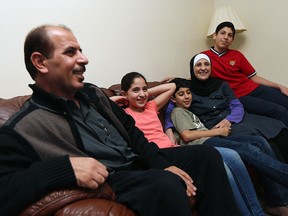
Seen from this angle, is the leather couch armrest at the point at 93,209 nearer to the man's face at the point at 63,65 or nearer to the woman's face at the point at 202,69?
the man's face at the point at 63,65

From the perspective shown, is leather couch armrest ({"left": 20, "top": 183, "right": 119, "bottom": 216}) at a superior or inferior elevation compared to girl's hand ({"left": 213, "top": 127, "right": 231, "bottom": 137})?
superior

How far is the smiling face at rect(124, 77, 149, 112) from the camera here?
1692mm

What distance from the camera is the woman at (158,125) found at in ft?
4.26

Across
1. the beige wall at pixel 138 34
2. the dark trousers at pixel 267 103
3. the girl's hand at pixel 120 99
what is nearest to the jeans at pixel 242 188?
the girl's hand at pixel 120 99

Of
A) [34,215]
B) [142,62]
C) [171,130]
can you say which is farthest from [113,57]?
[34,215]

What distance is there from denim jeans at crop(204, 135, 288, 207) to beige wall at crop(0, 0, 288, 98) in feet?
3.27

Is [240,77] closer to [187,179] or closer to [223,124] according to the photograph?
[223,124]

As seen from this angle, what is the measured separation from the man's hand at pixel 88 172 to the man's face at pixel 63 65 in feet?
1.14

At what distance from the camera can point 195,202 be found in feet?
3.70

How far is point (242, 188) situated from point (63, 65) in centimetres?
104

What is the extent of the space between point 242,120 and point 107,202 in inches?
58.2

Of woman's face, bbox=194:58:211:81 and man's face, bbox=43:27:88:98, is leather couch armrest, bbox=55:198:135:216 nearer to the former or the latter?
man's face, bbox=43:27:88:98

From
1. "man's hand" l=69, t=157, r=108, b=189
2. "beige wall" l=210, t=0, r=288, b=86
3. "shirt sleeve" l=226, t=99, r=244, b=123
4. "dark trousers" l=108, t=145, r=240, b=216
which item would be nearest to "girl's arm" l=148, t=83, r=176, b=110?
"shirt sleeve" l=226, t=99, r=244, b=123

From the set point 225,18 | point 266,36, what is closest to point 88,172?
point 225,18
